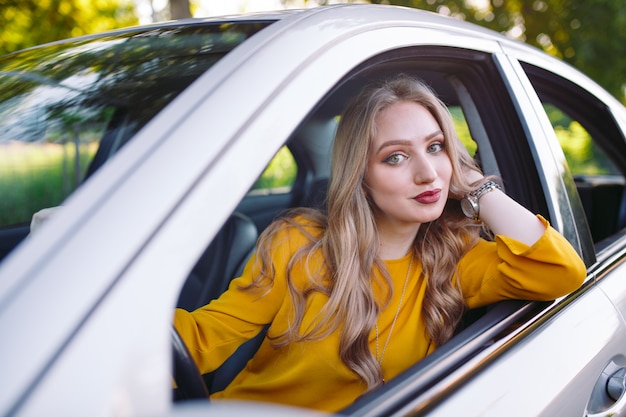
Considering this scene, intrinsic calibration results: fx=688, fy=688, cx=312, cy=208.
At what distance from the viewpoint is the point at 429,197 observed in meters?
1.67

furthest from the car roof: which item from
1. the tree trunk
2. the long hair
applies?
the tree trunk

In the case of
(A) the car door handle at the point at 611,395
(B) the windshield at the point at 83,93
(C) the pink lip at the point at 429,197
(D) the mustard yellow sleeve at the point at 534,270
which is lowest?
(A) the car door handle at the point at 611,395

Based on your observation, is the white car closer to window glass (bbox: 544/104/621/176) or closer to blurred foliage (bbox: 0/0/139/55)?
blurred foliage (bbox: 0/0/139/55)

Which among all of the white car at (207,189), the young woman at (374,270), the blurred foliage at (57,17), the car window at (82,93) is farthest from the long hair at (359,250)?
the blurred foliage at (57,17)

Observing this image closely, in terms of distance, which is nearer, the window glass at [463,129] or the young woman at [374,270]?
the young woman at [374,270]

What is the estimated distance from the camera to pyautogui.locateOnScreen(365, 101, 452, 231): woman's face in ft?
5.49

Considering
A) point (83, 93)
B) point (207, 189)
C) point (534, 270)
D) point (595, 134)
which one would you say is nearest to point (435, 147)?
point (534, 270)

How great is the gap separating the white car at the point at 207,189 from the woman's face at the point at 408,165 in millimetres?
139

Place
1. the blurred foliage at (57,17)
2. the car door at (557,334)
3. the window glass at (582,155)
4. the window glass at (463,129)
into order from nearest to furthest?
the car door at (557,334), the window glass at (463,129), the blurred foliage at (57,17), the window glass at (582,155)

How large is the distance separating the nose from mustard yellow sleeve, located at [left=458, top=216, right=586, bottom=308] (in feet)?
0.80

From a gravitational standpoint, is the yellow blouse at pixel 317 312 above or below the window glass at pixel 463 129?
below

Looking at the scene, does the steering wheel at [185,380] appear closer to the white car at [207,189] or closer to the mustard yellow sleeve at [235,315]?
the white car at [207,189]

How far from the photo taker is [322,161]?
342 cm

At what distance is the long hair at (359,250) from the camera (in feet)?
5.46
